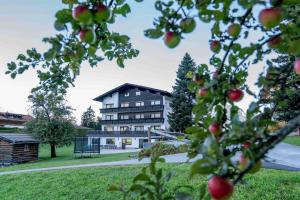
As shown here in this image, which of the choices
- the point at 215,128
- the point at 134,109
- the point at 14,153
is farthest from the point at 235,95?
the point at 134,109

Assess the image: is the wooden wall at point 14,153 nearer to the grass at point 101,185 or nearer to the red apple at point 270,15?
the grass at point 101,185

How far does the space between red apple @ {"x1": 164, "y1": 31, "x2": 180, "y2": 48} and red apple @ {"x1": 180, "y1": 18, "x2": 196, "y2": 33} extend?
0.05 meters

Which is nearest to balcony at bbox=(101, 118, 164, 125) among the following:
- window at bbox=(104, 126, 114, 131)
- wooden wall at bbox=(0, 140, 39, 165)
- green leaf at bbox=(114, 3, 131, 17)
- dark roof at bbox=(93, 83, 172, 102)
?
window at bbox=(104, 126, 114, 131)

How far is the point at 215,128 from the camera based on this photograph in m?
1.39

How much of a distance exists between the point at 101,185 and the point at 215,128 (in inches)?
290

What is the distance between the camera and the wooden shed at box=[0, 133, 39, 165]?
864 inches

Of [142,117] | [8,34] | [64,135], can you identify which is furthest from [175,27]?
[142,117]

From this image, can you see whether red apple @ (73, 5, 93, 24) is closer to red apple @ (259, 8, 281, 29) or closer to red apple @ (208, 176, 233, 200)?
red apple @ (259, 8, 281, 29)

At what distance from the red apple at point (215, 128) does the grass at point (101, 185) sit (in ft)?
11.0

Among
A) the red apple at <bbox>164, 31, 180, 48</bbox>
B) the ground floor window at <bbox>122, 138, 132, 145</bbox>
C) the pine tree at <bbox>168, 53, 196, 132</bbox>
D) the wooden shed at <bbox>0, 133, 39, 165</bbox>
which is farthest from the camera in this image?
the ground floor window at <bbox>122, 138, 132, 145</bbox>

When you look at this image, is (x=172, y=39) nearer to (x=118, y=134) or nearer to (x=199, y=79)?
(x=199, y=79)

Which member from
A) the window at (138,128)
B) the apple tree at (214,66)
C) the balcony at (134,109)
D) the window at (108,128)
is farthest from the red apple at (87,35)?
the window at (108,128)

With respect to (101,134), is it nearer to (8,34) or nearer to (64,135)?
(64,135)

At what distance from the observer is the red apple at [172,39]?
1323 mm
